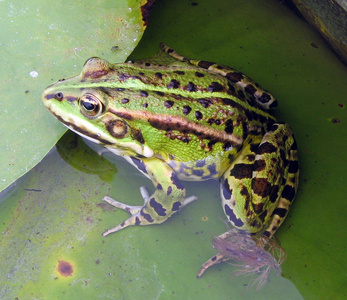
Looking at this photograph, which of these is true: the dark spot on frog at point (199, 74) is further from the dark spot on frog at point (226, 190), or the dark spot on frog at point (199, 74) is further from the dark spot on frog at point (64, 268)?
the dark spot on frog at point (64, 268)

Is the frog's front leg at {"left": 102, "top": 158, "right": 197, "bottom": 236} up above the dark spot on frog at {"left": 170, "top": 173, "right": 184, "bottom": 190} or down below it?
below

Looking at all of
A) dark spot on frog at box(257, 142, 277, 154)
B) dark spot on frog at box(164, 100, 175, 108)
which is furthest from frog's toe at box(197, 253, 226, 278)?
dark spot on frog at box(164, 100, 175, 108)

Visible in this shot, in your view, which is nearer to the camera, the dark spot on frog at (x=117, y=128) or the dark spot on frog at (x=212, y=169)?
the dark spot on frog at (x=117, y=128)

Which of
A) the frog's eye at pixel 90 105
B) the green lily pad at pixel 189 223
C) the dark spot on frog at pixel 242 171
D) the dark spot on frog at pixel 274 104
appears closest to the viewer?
the frog's eye at pixel 90 105

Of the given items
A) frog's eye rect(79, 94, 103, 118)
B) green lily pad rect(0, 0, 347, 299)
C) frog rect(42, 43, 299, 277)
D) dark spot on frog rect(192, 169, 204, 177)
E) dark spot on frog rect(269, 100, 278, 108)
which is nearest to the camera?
frog's eye rect(79, 94, 103, 118)

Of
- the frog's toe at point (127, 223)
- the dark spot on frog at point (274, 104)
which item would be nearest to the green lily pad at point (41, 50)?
the frog's toe at point (127, 223)

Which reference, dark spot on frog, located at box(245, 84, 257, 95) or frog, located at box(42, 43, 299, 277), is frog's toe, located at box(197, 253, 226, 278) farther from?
dark spot on frog, located at box(245, 84, 257, 95)

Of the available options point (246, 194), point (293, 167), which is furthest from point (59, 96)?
point (293, 167)
